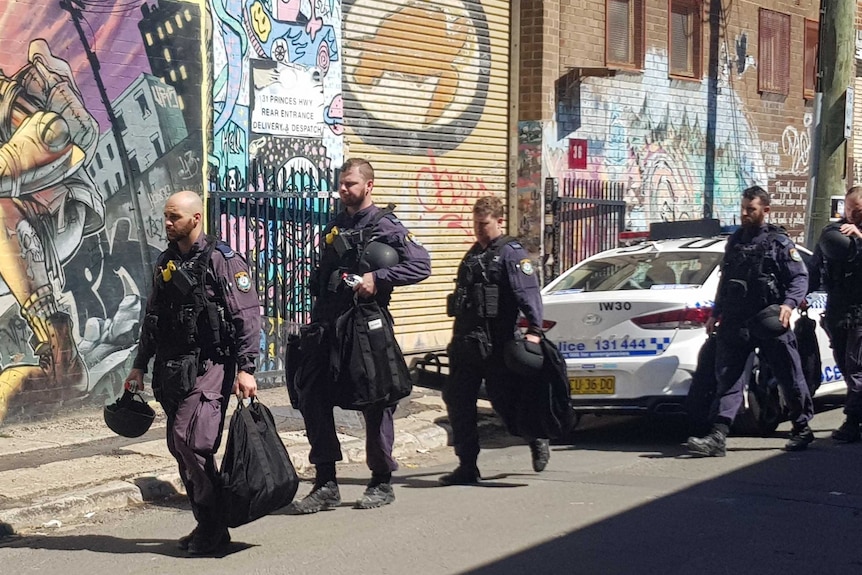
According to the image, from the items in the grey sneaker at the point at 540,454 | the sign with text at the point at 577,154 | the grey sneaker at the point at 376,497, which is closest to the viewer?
the grey sneaker at the point at 376,497

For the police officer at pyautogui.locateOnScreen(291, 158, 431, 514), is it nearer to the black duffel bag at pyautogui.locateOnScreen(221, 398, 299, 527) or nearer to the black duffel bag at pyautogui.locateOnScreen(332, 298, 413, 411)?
the black duffel bag at pyautogui.locateOnScreen(332, 298, 413, 411)

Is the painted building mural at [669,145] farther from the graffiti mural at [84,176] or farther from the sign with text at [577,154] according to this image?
the graffiti mural at [84,176]

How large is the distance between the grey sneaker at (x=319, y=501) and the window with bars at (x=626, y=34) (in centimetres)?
1092

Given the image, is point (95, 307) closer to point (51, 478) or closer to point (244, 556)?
point (51, 478)

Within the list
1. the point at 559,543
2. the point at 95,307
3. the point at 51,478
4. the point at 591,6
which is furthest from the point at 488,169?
the point at 559,543

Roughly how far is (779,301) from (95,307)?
17.4 ft

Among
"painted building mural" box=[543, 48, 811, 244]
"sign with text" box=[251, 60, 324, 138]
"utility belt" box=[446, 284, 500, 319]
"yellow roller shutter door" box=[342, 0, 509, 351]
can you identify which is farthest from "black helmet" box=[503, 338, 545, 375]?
"painted building mural" box=[543, 48, 811, 244]

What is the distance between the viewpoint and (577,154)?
16172 millimetres

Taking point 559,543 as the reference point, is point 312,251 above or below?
above

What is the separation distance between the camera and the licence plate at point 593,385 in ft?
30.0

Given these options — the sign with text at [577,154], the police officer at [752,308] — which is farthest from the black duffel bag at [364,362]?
the sign with text at [577,154]

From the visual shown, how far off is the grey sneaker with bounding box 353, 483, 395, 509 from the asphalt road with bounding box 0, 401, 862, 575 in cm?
7

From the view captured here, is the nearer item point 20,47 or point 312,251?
point 20,47

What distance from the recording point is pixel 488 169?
1526 centimetres
